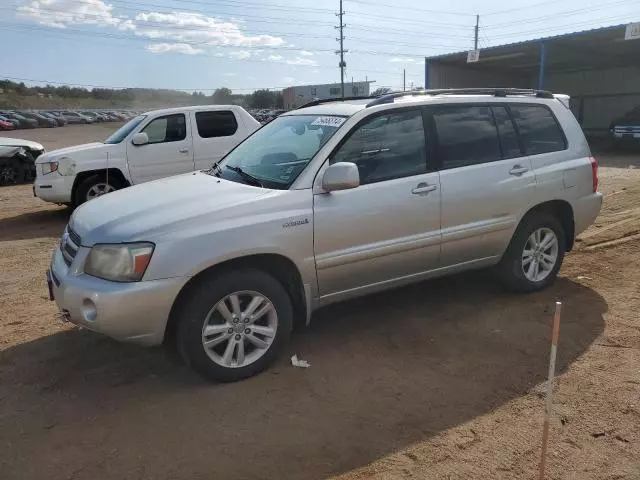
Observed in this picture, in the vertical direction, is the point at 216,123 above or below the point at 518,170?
above

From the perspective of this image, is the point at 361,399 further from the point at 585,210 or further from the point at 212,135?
the point at 212,135

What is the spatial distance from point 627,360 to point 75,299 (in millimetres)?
3756

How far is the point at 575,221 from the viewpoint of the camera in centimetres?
532

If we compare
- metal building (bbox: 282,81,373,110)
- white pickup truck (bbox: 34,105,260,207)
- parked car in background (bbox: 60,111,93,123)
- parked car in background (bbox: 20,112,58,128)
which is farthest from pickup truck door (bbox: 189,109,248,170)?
metal building (bbox: 282,81,373,110)

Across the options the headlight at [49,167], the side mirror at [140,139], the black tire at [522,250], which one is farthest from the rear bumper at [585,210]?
the headlight at [49,167]

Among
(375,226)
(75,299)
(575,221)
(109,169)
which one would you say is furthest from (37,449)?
(109,169)

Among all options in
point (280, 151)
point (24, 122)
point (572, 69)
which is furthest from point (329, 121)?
point (24, 122)

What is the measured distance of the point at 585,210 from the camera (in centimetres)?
535

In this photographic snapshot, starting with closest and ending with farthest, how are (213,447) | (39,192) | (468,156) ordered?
(213,447) → (468,156) → (39,192)

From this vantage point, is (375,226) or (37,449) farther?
(375,226)

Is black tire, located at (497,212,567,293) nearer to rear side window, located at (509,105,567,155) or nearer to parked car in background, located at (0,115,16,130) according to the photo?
rear side window, located at (509,105,567,155)

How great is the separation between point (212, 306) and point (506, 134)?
3.03 metres

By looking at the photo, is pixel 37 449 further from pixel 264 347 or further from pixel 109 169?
pixel 109 169

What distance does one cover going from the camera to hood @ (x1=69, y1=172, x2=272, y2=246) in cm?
348
